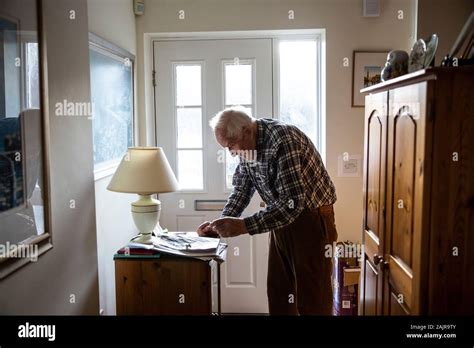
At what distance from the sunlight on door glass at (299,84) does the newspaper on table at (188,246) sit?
37.2 inches

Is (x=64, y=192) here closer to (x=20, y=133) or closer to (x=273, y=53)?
(x=20, y=133)

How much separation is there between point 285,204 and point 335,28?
1162mm

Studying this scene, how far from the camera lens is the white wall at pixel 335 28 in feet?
6.94

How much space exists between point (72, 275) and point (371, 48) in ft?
5.55

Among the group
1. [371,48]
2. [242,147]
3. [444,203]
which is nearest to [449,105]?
[444,203]

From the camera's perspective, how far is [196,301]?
1.49 meters

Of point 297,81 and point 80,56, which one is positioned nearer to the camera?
point 80,56

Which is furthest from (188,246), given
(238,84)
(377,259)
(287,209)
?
(238,84)

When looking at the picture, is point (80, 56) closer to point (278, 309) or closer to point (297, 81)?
point (278, 309)

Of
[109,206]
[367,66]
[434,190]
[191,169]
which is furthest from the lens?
[191,169]

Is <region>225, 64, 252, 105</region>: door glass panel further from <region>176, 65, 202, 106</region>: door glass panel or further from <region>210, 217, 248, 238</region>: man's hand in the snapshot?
<region>210, 217, 248, 238</region>: man's hand

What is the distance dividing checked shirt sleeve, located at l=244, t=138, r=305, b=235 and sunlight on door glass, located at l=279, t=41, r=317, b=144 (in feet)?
3.19

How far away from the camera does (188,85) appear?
230 cm

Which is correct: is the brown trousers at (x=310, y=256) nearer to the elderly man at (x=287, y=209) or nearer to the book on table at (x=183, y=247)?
the elderly man at (x=287, y=209)
